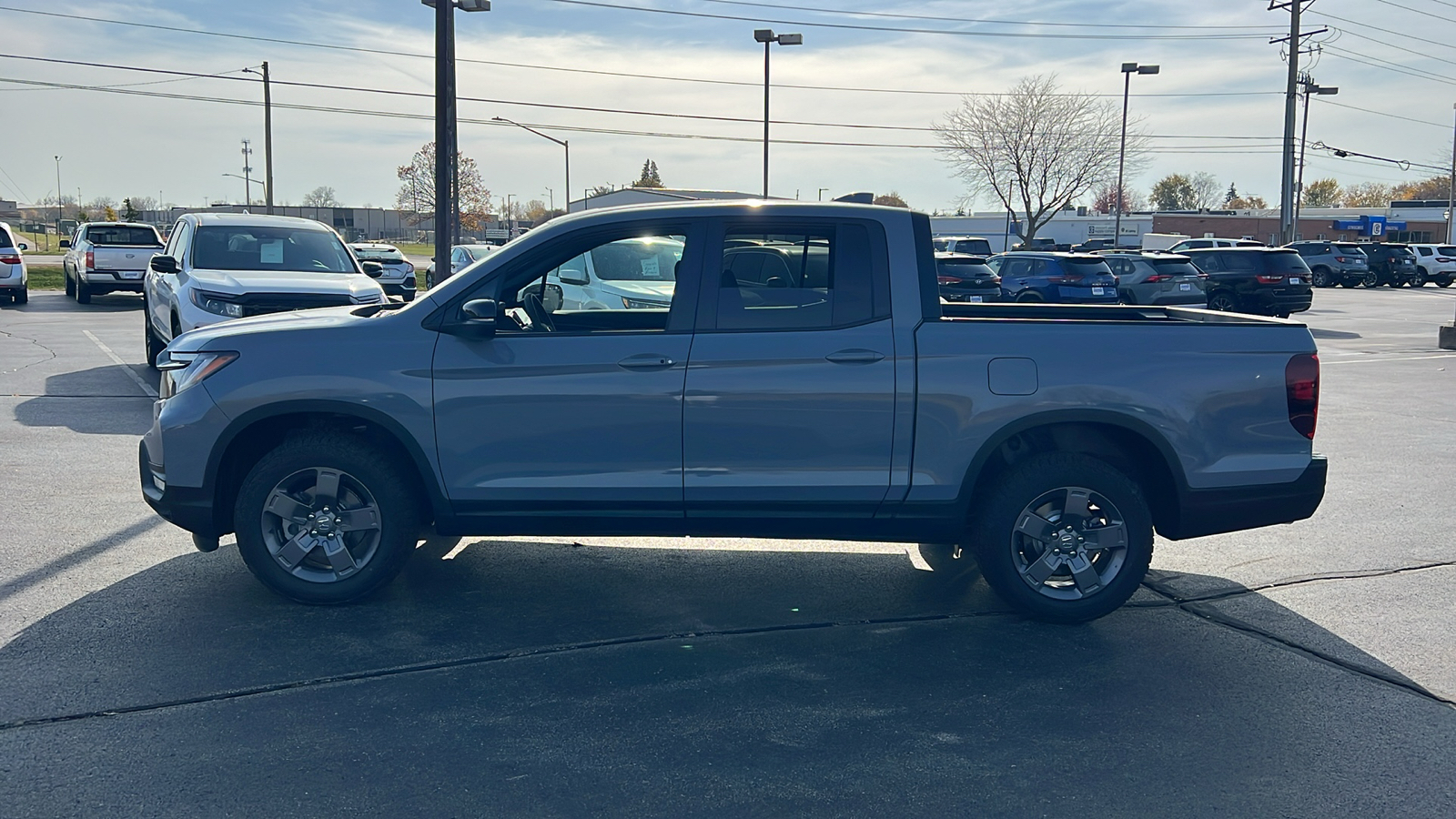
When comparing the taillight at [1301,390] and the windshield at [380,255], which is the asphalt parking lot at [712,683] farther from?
the windshield at [380,255]

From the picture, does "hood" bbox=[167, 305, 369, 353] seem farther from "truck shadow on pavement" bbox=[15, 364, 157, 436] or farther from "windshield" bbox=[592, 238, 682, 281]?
"truck shadow on pavement" bbox=[15, 364, 157, 436]

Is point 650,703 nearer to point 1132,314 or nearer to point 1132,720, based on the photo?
point 1132,720

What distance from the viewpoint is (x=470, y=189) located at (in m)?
101

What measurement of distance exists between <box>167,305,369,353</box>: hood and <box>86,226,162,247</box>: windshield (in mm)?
21739

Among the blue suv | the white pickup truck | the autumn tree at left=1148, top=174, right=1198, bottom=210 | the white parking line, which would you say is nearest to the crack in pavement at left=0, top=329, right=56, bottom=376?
the white parking line

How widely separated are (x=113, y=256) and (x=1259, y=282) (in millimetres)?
24192

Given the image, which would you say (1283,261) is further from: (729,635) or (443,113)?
(729,635)

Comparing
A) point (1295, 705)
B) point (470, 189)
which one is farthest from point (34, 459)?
point (470, 189)

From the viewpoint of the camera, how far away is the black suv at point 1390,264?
4622cm

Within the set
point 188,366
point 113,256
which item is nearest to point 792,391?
point 188,366

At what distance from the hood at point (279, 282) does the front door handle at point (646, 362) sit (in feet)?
23.0

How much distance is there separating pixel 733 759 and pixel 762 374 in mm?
1841

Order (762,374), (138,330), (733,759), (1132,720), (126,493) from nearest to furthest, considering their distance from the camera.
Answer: (733,759) → (1132,720) → (762,374) → (126,493) → (138,330)

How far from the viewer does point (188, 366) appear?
5.61m
